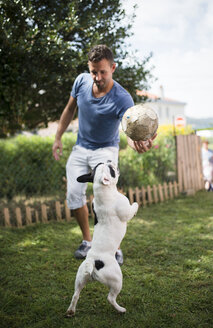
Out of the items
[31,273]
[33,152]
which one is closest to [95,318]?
[31,273]

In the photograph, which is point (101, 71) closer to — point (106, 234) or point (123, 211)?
point (123, 211)

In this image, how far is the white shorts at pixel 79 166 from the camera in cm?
338

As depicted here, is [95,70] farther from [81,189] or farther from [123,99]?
[81,189]

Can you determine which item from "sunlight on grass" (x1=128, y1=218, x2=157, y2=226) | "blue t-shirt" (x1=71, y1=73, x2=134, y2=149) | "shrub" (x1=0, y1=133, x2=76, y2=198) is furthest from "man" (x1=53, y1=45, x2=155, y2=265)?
"shrub" (x1=0, y1=133, x2=76, y2=198)

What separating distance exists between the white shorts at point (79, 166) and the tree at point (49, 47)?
1.68m

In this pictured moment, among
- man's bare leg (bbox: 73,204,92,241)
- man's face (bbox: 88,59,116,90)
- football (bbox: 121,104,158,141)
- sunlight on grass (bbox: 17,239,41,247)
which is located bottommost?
sunlight on grass (bbox: 17,239,41,247)

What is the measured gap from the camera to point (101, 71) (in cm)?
299

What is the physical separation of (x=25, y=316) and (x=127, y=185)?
5.52 metres

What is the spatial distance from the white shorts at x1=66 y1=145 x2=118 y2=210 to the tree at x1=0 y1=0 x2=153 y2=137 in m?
1.68

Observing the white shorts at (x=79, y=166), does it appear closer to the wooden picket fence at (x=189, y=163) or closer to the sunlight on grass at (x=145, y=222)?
the sunlight on grass at (x=145, y=222)

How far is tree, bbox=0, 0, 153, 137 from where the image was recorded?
4.17 meters

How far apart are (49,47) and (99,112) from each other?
5.95 feet

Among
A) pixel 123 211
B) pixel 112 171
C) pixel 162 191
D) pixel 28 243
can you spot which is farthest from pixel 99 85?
pixel 162 191

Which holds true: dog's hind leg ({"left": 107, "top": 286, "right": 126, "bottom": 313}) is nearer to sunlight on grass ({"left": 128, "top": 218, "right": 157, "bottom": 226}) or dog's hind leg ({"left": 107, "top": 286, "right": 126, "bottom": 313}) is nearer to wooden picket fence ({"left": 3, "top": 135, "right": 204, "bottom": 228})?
sunlight on grass ({"left": 128, "top": 218, "right": 157, "bottom": 226})
